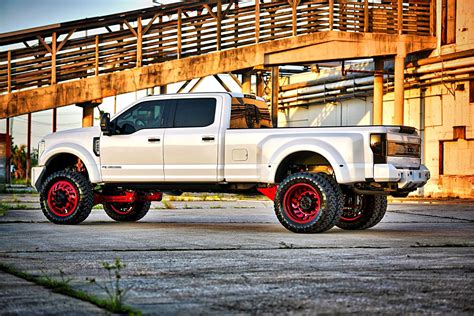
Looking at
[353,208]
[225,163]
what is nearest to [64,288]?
[225,163]

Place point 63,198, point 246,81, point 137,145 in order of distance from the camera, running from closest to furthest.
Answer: point 137,145, point 63,198, point 246,81

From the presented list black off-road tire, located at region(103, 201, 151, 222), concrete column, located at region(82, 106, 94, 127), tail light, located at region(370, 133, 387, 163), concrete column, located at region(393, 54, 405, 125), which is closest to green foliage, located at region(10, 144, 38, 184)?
concrete column, located at region(82, 106, 94, 127)

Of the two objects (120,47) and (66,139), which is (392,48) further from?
(66,139)

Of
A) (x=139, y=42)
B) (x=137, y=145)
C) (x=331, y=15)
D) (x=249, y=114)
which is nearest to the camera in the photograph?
(x=137, y=145)

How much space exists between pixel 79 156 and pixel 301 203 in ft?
13.2

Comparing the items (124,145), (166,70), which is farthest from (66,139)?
(166,70)

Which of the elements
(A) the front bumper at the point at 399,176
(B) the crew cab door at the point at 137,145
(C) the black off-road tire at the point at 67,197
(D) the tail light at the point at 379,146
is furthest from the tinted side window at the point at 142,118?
(A) the front bumper at the point at 399,176

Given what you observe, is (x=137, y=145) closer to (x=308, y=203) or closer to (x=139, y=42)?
(x=308, y=203)

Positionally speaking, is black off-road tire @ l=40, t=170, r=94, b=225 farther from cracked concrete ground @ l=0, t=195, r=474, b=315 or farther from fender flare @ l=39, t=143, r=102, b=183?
cracked concrete ground @ l=0, t=195, r=474, b=315

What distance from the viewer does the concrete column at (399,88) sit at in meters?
26.5

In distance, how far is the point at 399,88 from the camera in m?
26.6

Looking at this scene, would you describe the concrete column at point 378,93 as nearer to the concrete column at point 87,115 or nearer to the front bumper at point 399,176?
the concrete column at point 87,115

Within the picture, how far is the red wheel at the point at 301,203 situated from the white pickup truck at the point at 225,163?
1cm

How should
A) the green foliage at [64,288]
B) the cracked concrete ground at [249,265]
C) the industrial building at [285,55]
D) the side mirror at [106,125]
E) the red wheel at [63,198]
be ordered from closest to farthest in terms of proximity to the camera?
1. the green foliage at [64,288]
2. the cracked concrete ground at [249,265]
3. the side mirror at [106,125]
4. the red wheel at [63,198]
5. the industrial building at [285,55]
